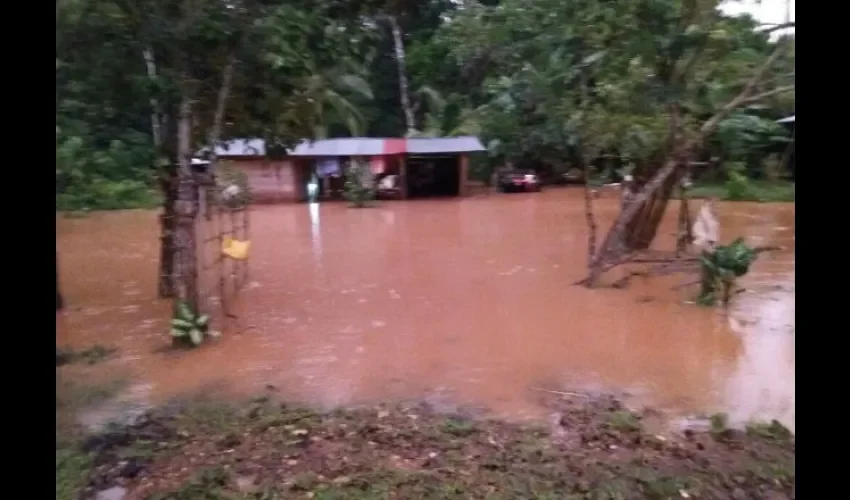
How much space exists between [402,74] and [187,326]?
23.3ft

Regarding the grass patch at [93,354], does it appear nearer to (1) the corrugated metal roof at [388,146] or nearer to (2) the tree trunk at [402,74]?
(2) the tree trunk at [402,74]

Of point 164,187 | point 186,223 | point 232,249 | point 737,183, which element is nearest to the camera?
point 186,223

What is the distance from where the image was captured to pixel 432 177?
61.9ft

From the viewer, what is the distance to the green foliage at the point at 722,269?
7.71 metres

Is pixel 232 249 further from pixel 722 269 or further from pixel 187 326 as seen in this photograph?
pixel 722 269

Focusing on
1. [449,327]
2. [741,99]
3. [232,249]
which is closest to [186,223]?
[232,249]

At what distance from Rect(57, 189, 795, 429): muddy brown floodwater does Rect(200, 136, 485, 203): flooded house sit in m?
6.08

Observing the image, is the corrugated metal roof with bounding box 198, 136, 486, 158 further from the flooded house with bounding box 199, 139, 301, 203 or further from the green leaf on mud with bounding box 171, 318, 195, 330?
the green leaf on mud with bounding box 171, 318, 195, 330

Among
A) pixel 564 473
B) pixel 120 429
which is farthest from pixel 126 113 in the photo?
pixel 564 473

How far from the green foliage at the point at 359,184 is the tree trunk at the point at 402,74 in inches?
65.5

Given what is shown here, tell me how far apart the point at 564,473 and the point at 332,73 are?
4542 millimetres

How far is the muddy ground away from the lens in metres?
3.51

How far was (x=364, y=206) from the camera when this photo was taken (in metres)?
17.5
